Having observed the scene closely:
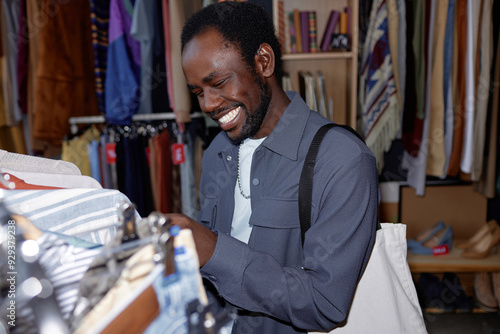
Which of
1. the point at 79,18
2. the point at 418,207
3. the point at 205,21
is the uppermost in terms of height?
the point at 79,18

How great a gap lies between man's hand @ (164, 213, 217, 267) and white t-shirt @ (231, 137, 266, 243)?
341 millimetres

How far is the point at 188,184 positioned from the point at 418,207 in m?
1.60

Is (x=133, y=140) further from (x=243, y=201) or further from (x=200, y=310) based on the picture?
(x=200, y=310)

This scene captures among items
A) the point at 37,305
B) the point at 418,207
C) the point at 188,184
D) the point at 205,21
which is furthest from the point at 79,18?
the point at 418,207

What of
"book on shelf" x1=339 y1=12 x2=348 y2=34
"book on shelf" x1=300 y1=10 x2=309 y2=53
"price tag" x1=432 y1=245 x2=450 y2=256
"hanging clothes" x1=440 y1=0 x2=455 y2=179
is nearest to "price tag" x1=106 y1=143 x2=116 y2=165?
"book on shelf" x1=300 y1=10 x2=309 y2=53

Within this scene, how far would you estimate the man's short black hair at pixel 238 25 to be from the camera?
2.86ft

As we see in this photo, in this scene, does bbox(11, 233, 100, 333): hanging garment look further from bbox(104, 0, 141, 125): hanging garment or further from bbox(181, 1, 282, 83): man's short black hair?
bbox(104, 0, 141, 125): hanging garment

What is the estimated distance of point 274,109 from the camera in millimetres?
992

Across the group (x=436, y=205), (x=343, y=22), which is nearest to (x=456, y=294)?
(x=436, y=205)

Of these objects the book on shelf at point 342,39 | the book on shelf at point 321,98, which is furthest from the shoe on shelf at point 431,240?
the book on shelf at point 342,39

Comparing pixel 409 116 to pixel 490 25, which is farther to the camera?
pixel 409 116

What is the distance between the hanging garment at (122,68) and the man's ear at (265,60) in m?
1.35

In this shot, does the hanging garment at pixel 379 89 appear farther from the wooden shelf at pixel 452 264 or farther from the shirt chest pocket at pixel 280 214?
the shirt chest pocket at pixel 280 214

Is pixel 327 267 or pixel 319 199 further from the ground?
pixel 319 199
